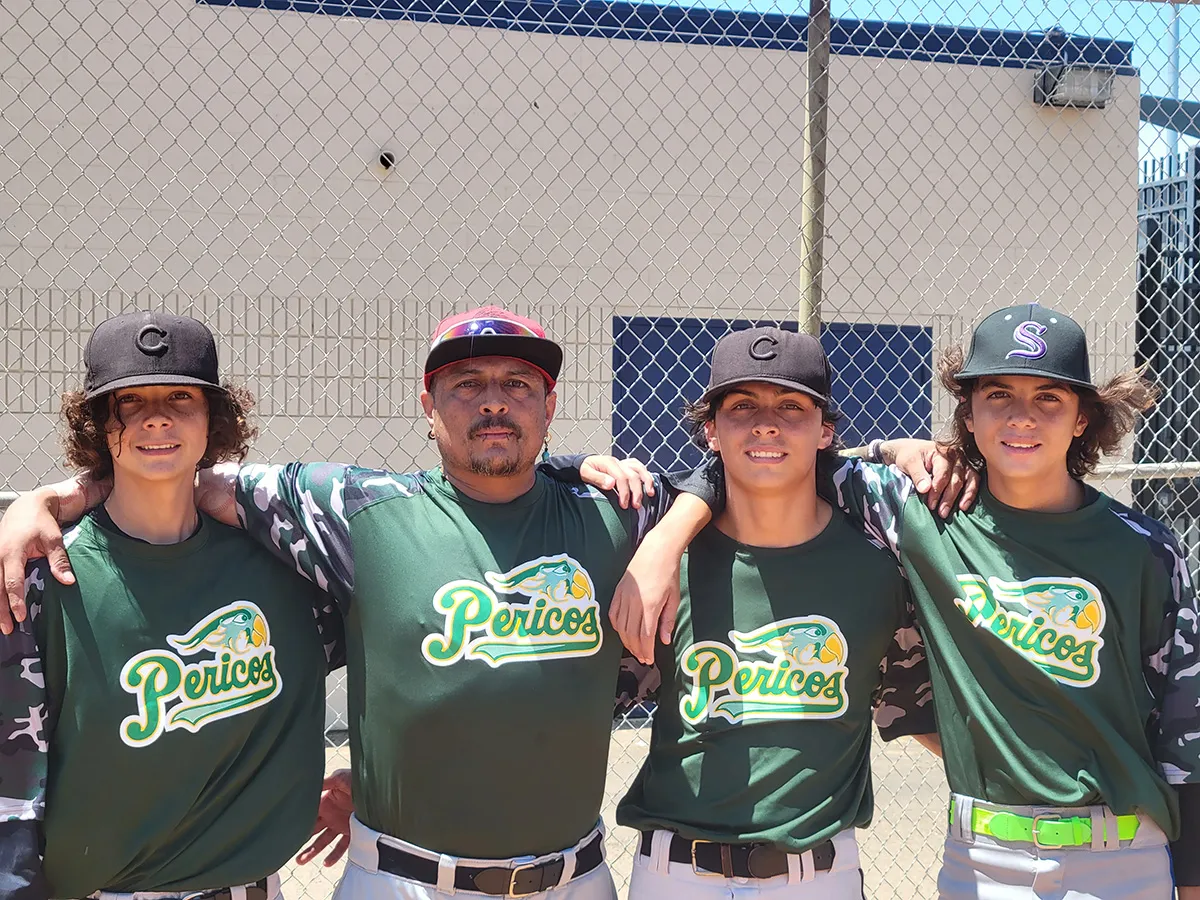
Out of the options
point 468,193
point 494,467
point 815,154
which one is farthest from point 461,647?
point 468,193

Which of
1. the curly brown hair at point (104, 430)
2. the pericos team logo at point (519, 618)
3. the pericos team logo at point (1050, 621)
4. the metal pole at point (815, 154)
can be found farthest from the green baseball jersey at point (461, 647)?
the metal pole at point (815, 154)

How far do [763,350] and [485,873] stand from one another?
1360 millimetres

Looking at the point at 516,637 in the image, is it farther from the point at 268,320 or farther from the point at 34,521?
the point at 268,320

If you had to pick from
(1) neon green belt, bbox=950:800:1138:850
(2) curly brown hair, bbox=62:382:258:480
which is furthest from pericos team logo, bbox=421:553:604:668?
(1) neon green belt, bbox=950:800:1138:850

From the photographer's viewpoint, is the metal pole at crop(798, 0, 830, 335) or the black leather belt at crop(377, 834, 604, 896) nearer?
the black leather belt at crop(377, 834, 604, 896)

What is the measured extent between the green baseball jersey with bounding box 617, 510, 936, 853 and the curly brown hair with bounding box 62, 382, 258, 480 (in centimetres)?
116

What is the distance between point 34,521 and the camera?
2.46m

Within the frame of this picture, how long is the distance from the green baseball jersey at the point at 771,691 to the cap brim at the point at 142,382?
1.24 m

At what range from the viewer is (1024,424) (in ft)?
9.14

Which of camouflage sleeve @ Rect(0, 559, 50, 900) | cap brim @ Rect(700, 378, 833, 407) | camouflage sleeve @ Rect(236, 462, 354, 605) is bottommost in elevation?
camouflage sleeve @ Rect(0, 559, 50, 900)

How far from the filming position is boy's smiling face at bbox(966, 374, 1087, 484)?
2.79 m

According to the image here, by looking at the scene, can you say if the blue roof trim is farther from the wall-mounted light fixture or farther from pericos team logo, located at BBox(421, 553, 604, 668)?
pericos team logo, located at BBox(421, 553, 604, 668)

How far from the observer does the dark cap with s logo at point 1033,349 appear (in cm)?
280

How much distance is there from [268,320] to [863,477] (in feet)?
13.4
